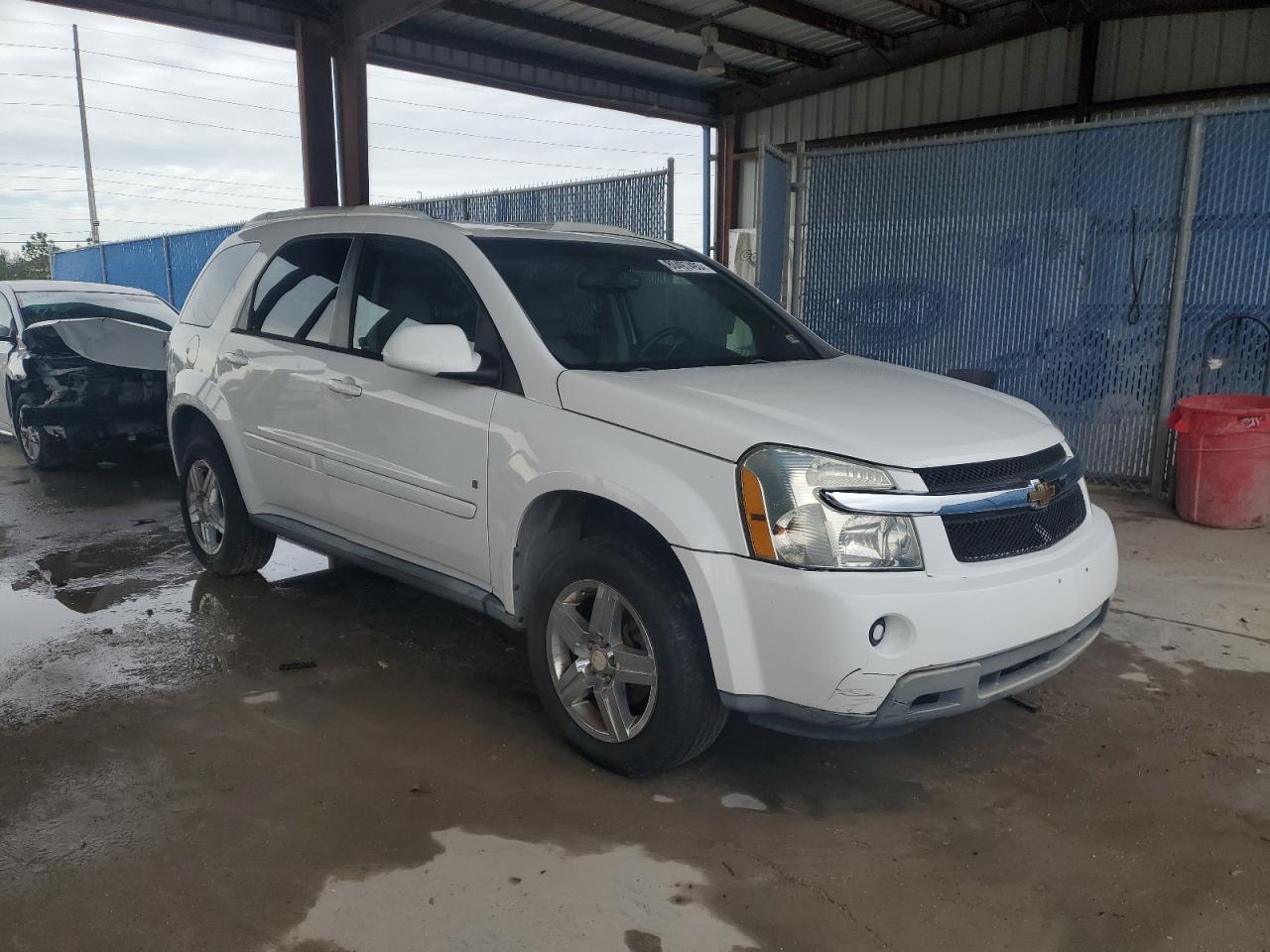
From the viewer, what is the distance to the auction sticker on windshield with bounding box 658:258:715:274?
422 cm

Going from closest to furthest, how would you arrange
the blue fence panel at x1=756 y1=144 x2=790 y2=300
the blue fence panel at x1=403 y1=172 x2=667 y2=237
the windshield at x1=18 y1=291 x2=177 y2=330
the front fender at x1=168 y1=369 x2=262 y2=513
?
→ the front fender at x1=168 y1=369 x2=262 y2=513
the blue fence panel at x1=756 y1=144 x2=790 y2=300
the windshield at x1=18 y1=291 x2=177 y2=330
the blue fence panel at x1=403 y1=172 x2=667 y2=237

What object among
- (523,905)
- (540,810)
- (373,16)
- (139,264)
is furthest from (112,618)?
Result: (139,264)

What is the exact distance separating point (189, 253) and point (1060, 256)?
14.4m

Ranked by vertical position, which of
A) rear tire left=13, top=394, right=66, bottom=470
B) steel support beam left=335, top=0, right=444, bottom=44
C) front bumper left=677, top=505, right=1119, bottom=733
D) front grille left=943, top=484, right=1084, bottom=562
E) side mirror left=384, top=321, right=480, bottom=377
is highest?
steel support beam left=335, top=0, right=444, bottom=44

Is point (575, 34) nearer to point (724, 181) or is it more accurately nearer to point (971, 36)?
point (724, 181)

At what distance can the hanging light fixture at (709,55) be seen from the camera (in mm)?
11524

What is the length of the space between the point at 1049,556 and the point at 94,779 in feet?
10.3

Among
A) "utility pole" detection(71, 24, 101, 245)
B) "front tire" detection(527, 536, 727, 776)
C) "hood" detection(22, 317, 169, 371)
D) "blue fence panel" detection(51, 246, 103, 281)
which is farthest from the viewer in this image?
"utility pole" detection(71, 24, 101, 245)

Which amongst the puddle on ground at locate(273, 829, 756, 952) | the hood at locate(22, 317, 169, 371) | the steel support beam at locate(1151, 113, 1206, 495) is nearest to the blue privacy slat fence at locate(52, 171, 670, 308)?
the hood at locate(22, 317, 169, 371)

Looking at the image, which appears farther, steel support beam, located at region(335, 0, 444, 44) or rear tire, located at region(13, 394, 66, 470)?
steel support beam, located at region(335, 0, 444, 44)

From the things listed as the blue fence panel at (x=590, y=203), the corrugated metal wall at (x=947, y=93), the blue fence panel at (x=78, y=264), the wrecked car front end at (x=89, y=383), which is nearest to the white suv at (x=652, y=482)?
the wrecked car front end at (x=89, y=383)

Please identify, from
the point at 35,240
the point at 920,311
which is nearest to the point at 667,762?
the point at 920,311

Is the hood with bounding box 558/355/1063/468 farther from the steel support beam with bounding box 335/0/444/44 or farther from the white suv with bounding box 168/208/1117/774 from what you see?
the steel support beam with bounding box 335/0/444/44

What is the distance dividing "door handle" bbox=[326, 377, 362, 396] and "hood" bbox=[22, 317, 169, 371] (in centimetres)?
477
